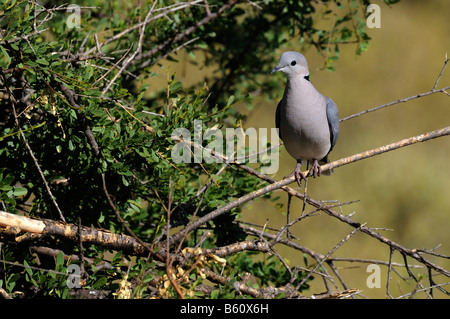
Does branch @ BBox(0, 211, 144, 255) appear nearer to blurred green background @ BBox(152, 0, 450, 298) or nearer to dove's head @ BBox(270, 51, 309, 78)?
dove's head @ BBox(270, 51, 309, 78)

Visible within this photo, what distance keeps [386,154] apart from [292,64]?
16.5ft

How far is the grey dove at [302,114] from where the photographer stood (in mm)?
3084

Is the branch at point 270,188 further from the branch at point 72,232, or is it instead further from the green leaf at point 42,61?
the green leaf at point 42,61

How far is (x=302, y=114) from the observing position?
317cm

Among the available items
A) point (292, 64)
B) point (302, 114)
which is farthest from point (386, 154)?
point (292, 64)

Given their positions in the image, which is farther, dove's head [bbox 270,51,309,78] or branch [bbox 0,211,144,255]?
dove's head [bbox 270,51,309,78]

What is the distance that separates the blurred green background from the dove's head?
7.73ft

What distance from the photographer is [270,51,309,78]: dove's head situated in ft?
9.98

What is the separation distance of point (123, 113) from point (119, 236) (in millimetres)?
602

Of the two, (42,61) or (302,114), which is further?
→ (302,114)

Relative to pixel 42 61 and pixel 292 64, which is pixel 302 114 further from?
pixel 42 61

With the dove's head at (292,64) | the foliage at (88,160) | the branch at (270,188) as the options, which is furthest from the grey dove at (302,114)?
the branch at (270,188)

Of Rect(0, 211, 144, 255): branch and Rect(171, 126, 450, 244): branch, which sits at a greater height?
Rect(171, 126, 450, 244): branch

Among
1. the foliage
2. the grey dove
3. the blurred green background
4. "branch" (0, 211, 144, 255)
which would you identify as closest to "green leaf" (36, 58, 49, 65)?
the foliage
